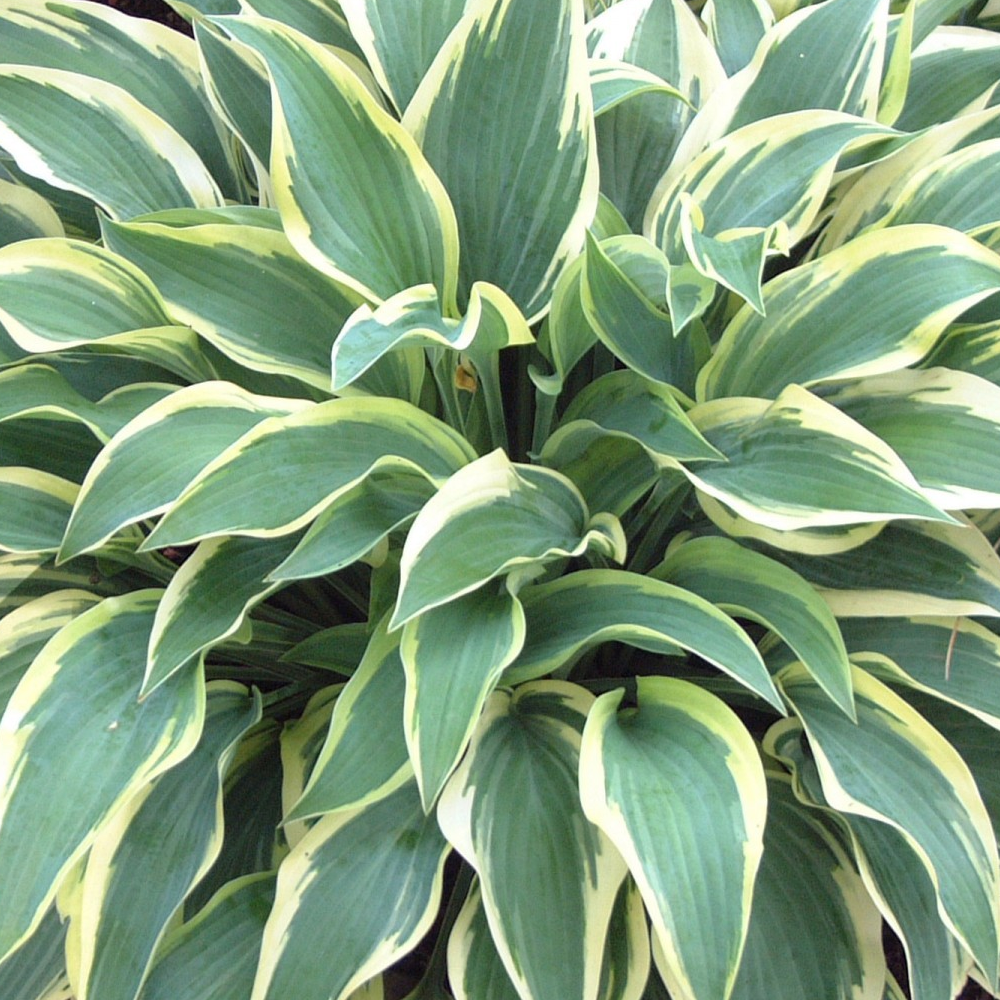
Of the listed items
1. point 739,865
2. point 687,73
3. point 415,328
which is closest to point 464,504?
point 415,328

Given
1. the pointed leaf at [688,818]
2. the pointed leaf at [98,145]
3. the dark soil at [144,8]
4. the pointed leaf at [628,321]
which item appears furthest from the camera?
the dark soil at [144,8]

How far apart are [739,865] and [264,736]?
45 centimetres

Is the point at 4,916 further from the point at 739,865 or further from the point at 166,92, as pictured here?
the point at 166,92

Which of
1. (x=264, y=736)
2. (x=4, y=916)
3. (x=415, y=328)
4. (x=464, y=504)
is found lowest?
(x=264, y=736)

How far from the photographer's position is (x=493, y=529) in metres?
0.67

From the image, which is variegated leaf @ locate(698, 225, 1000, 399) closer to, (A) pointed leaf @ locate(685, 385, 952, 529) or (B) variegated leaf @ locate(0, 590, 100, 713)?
(A) pointed leaf @ locate(685, 385, 952, 529)

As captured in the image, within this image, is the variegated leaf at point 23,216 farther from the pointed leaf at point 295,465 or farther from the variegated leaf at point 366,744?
the variegated leaf at point 366,744

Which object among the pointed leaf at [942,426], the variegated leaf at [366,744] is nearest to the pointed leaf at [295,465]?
the variegated leaf at [366,744]

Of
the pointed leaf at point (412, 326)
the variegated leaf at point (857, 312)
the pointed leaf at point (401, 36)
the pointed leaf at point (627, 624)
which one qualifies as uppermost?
the pointed leaf at point (401, 36)

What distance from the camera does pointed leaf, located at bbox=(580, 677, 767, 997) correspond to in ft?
1.89

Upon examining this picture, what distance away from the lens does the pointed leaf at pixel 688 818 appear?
0.58 meters

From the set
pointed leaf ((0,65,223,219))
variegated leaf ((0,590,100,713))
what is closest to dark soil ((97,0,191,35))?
pointed leaf ((0,65,223,219))

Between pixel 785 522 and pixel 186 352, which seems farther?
pixel 186 352

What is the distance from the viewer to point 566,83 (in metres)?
0.75
